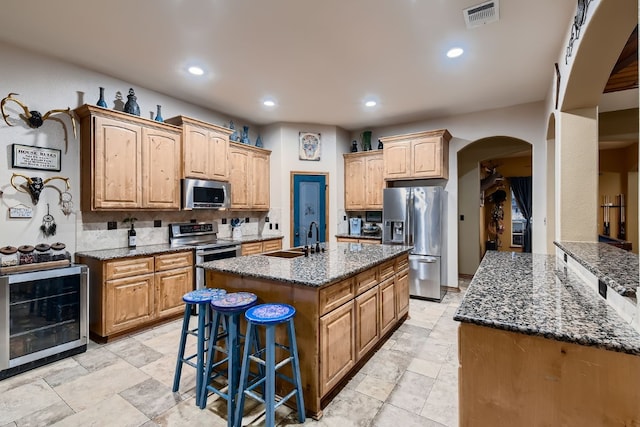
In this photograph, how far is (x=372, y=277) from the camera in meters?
2.70

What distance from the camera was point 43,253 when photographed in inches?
109

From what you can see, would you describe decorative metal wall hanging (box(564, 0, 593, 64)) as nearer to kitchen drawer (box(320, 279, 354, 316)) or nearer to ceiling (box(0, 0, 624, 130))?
ceiling (box(0, 0, 624, 130))

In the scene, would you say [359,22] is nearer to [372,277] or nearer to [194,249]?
[372,277]

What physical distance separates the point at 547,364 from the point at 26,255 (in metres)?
3.68

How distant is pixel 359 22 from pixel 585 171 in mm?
2252

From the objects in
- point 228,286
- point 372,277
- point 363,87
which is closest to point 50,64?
point 228,286

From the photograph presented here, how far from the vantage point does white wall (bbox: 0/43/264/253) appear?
2.83 metres

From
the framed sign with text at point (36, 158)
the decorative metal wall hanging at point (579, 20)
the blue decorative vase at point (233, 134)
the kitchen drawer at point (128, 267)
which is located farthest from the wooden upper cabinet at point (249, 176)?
the decorative metal wall hanging at point (579, 20)

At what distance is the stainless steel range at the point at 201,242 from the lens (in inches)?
150

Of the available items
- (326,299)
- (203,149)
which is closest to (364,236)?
(203,149)

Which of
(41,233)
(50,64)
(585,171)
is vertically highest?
(50,64)

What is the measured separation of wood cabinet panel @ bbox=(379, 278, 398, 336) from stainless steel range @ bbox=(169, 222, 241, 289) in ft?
7.30

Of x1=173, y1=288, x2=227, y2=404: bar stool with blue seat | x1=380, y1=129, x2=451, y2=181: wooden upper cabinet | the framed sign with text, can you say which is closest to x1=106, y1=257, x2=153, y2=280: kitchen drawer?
the framed sign with text

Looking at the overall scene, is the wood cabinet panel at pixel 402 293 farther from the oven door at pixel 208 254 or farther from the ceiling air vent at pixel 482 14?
the ceiling air vent at pixel 482 14
